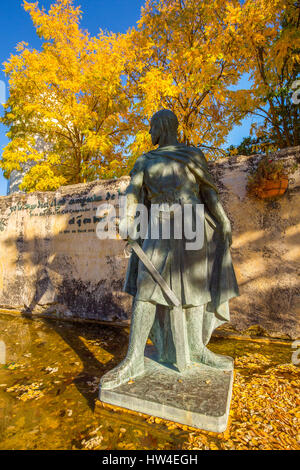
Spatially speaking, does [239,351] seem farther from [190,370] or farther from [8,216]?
[8,216]

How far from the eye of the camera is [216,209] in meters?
2.11

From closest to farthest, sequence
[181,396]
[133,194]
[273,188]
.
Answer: [181,396] → [133,194] → [273,188]

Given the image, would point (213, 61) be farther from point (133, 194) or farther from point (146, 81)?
point (133, 194)

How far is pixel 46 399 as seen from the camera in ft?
7.24

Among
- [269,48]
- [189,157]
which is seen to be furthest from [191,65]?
[189,157]

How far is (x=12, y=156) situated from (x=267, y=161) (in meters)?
7.50

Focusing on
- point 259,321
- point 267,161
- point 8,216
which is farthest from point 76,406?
point 8,216

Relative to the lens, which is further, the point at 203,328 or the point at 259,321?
the point at 259,321

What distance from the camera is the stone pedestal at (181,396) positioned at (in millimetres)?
1634

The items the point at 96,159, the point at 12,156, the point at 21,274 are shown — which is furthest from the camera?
the point at 96,159

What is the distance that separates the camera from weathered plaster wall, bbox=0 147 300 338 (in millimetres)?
3676

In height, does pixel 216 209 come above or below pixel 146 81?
below

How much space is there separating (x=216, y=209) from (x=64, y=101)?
8181 millimetres
